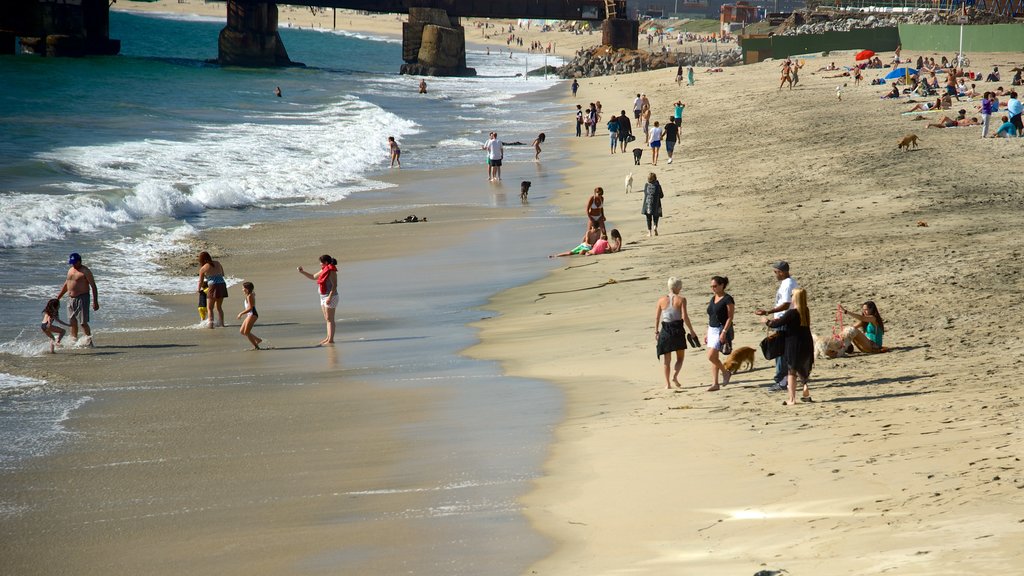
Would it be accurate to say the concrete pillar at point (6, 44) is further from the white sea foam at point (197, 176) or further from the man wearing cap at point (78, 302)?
the man wearing cap at point (78, 302)

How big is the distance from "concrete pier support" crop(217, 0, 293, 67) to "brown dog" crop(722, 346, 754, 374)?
8564cm

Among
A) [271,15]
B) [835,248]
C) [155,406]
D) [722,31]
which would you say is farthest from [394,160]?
[722,31]

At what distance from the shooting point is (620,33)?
322 feet

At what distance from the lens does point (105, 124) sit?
48.4 metres

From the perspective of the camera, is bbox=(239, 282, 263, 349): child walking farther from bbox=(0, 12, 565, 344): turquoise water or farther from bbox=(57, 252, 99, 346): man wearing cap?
bbox=(0, 12, 565, 344): turquoise water

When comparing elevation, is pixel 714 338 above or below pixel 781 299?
below

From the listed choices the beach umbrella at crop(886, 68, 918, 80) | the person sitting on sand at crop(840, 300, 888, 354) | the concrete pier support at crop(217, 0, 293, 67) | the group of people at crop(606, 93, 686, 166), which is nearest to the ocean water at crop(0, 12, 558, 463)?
the concrete pier support at crop(217, 0, 293, 67)

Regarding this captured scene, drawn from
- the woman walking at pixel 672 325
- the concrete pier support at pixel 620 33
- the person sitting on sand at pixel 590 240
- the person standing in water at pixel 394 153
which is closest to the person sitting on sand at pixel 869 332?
the woman walking at pixel 672 325

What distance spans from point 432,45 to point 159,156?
58.4m

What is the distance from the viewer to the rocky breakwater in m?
89.0

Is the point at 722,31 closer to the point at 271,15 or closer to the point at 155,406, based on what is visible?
the point at 271,15

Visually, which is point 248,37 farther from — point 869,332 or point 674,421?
point 674,421

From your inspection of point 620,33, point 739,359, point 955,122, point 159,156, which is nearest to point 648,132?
point 955,122

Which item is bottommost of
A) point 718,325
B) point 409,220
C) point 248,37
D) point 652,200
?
point 409,220
